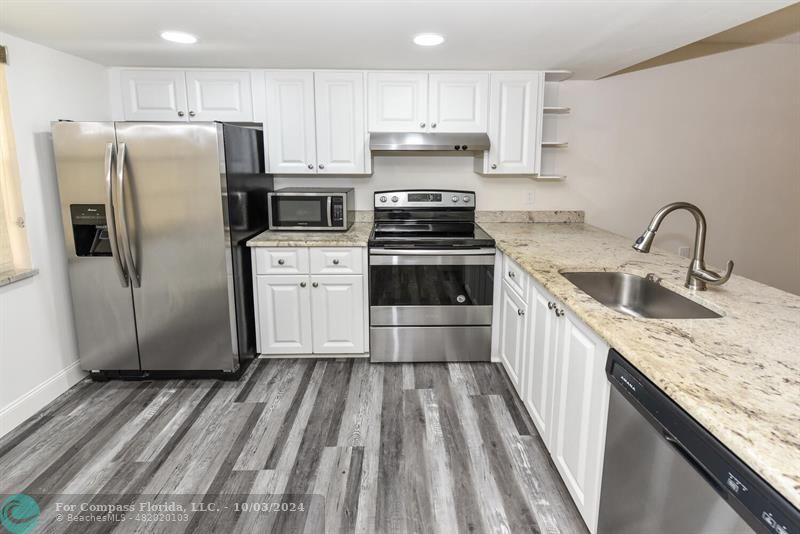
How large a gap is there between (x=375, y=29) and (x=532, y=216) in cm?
200

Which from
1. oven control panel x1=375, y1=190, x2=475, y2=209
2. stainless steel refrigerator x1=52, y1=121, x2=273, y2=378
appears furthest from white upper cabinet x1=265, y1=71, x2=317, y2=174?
oven control panel x1=375, y1=190, x2=475, y2=209

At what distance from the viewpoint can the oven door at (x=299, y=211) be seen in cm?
316

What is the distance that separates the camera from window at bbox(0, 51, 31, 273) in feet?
7.72

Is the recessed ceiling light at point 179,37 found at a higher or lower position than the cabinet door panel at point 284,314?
higher

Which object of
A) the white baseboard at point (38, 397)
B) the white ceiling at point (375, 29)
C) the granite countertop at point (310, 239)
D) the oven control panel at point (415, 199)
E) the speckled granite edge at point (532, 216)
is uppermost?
the white ceiling at point (375, 29)

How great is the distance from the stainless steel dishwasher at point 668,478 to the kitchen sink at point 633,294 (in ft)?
2.18

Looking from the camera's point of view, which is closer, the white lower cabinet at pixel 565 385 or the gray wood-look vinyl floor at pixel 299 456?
the white lower cabinet at pixel 565 385

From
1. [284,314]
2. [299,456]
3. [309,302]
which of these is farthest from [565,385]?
[284,314]

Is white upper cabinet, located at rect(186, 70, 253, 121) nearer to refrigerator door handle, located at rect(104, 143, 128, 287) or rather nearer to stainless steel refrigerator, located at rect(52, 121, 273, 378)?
stainless steel refrigerator, located at rect(52, 121, 273, 378)

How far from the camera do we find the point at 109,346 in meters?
2.83

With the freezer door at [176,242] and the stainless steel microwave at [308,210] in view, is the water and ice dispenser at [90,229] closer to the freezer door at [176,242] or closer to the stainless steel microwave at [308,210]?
the freezer door at [176,242]

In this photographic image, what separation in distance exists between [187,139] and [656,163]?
336cm

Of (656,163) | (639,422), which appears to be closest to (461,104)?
(656,163)

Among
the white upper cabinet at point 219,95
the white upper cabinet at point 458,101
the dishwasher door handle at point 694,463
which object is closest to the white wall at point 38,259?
the white upper cabinet at point 219,95
